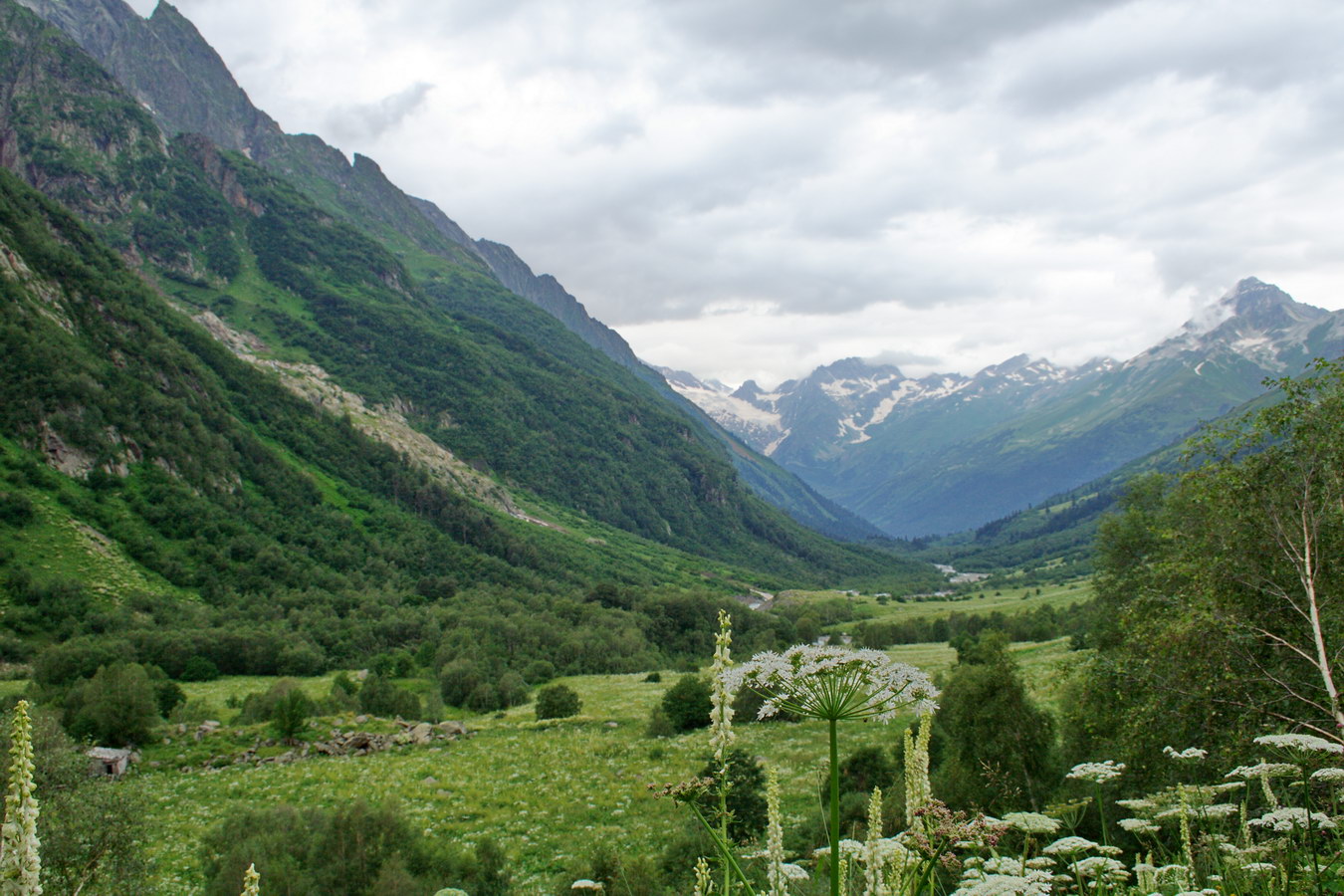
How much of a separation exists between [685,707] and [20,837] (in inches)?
1948

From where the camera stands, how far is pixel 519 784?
37.8 meters

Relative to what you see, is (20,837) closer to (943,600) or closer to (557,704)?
(557,704)

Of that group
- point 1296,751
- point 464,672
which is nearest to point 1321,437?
point 1296,751

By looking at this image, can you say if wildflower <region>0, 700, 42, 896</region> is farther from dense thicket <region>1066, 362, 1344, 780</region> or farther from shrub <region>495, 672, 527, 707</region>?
shrub <region>495, 672, 527, 707</region>

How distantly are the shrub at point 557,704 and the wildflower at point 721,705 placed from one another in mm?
59583

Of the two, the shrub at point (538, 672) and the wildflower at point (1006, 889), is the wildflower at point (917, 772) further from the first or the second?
the shrub at point (538, 672)

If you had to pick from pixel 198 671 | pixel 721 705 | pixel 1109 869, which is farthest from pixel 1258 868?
pixel 198 671

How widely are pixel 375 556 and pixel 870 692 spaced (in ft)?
524

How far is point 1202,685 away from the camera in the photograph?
1611cm

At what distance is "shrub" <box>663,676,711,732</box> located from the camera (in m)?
49.4

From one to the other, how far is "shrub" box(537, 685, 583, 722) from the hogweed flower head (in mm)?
59434

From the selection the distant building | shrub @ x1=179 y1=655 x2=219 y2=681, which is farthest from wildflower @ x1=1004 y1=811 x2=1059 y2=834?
shrub @ x1=179 y1=655 x2=219 y2=681

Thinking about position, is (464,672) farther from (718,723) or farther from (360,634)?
(718,723)

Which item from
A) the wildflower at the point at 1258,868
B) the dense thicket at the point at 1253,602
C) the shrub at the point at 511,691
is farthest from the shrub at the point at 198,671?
the wildflower at the point at 1258,868
